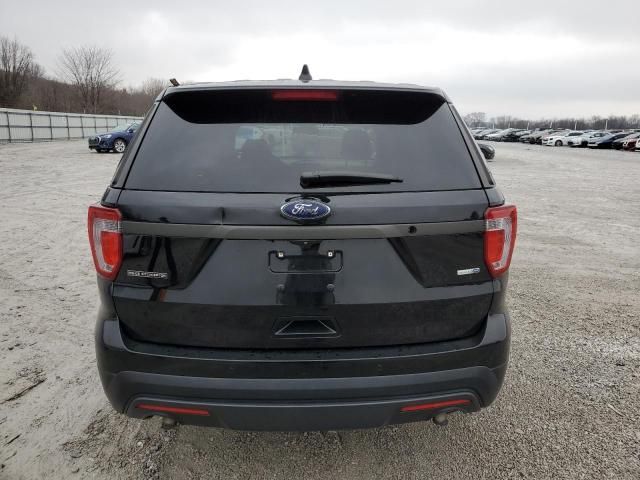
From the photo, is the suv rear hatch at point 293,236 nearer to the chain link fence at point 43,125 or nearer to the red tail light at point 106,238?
the red tail light at point 106,238

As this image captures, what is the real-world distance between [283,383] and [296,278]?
45cm

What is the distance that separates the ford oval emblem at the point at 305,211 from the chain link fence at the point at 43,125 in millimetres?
35987

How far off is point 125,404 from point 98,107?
79.7 metres

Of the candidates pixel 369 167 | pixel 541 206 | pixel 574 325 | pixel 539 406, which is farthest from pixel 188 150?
pixel 541 206

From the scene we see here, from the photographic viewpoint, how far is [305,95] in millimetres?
2123

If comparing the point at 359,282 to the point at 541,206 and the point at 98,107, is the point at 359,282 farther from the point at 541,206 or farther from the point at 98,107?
the point at 98,107

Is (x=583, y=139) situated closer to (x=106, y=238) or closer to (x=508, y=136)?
(x=508, y=136)

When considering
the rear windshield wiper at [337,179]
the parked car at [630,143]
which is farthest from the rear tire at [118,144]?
the parked car at [630,143]

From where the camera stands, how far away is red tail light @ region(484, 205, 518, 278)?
201 centimetres

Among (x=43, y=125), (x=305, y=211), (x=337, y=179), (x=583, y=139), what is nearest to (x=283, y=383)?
(x=305, y=211)

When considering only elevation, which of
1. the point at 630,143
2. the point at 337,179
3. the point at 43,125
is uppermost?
the point at 630,143

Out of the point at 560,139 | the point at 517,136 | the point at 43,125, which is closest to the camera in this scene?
the point at 43,125

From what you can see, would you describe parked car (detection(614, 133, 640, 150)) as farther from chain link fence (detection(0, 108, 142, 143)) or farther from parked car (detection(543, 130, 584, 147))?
chain link fence (detection(0, 108, 142, 143))

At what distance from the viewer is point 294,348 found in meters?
1.98
